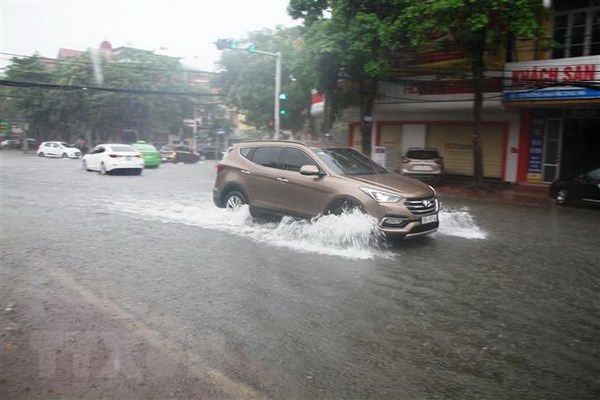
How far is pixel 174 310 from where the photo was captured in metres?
5.06

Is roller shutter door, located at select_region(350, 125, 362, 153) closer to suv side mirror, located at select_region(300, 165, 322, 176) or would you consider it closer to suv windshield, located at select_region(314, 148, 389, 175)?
suv windshield, located at select_region(314, 148, 389, 175)

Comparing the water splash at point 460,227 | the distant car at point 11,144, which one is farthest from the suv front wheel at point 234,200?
the distant car at point 11,144

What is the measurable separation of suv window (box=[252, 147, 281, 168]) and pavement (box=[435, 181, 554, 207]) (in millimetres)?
9642

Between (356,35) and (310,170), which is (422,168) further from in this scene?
(310,170)

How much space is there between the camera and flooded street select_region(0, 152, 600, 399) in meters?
3.65

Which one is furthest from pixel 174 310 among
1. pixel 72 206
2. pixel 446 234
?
pixel 72 206

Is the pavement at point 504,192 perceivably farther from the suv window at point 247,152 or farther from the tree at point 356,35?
the suv window at point 247,152

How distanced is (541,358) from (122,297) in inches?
167

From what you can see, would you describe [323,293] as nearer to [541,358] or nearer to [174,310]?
[174,310]

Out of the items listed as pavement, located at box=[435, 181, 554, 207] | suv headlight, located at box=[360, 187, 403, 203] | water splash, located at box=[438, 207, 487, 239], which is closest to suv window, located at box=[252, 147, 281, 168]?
suv headlight, located at box=[360, 187, 403, 203]

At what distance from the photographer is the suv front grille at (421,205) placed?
25.0ft

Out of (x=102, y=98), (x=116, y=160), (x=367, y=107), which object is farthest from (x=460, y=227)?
(x=102, y=98)

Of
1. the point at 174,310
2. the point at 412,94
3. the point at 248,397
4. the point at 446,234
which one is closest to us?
the point at 248,397

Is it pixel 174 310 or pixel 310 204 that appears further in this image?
pixel 310 204
